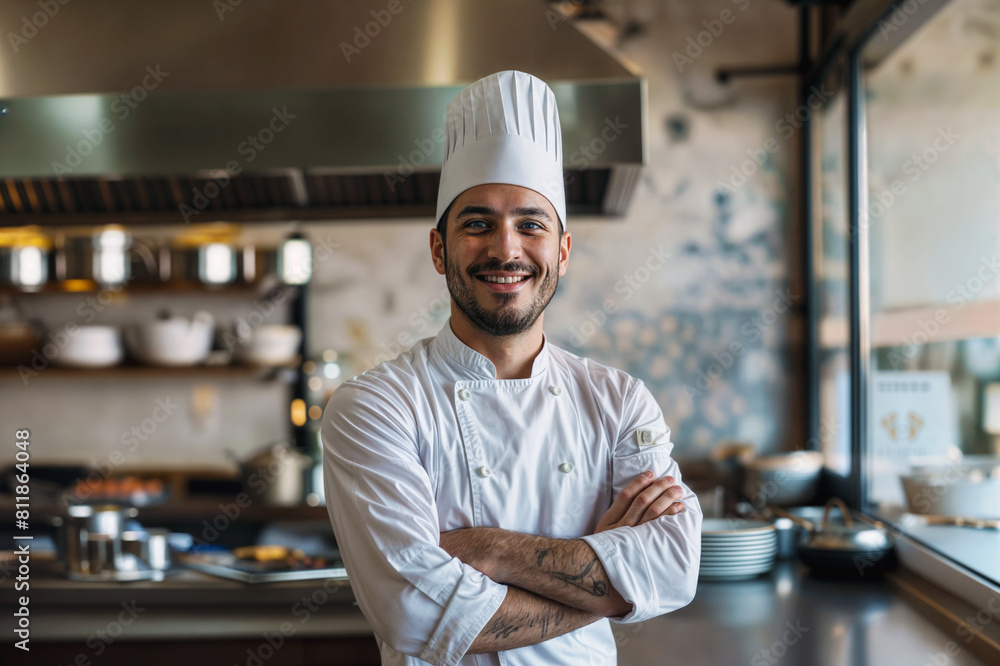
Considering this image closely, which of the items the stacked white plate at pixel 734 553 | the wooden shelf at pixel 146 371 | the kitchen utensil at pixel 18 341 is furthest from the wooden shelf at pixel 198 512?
the stacked white plate at pixel 734 553

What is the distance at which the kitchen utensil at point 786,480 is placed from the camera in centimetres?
333

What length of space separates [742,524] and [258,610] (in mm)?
1357

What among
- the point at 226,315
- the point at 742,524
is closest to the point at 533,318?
the point at 742,524

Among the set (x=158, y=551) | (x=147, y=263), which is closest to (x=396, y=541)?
(x=158, y=551)

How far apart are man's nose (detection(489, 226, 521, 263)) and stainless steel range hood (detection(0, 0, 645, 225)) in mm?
710

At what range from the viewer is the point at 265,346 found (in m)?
3.73

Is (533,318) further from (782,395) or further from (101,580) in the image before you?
(782,395)

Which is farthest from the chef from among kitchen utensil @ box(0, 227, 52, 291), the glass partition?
kitchen utensil @ box(0, 227, 52, 291)

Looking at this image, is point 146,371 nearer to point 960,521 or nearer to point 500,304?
point 500,304

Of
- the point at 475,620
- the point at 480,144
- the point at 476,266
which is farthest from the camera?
the point at 480,144

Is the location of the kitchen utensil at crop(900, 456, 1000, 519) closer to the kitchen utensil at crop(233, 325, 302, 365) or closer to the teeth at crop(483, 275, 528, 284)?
the teeth at crop(483, 275, 528, 284)

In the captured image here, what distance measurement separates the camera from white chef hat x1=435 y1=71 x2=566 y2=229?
1.51m

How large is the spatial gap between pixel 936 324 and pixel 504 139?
1642mm

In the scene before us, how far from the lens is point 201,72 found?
2117mm
